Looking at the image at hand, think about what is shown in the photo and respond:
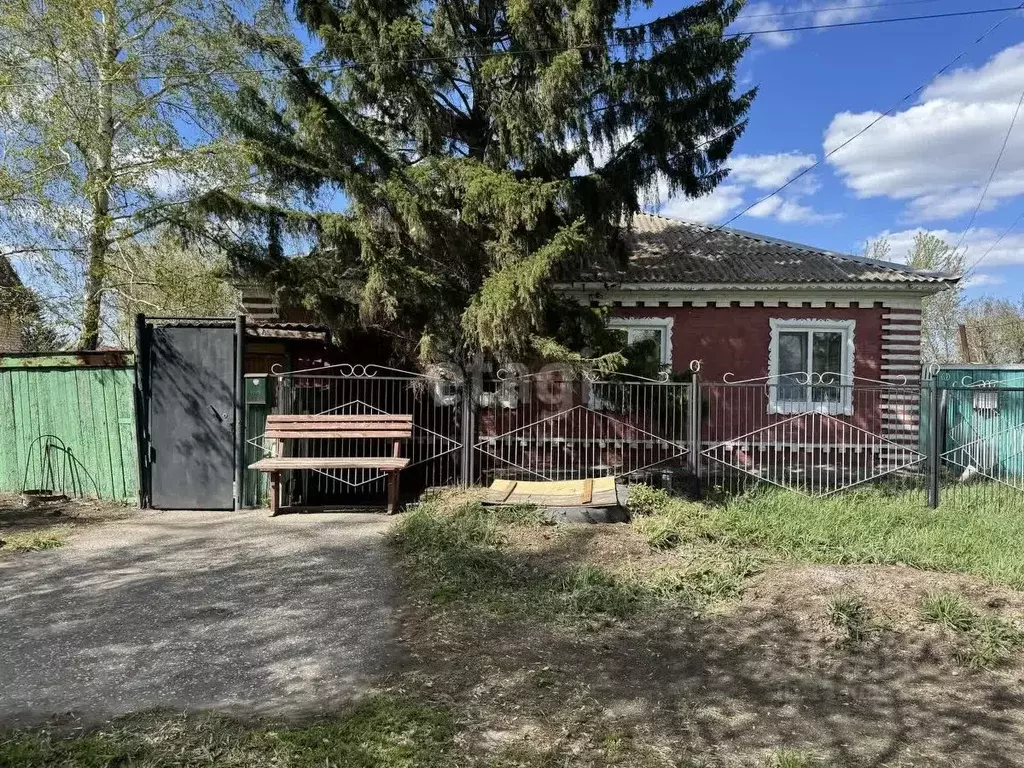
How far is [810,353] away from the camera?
12.2 m

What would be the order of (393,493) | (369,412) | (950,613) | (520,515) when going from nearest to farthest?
(950,613) < (520,515) < (393,493) < (369,412)

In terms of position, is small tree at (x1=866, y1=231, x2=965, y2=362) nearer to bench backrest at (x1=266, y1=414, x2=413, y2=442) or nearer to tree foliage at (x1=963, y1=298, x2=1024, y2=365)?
tree foliage at (x1=963, y1=298, x2=1024, y2=365)

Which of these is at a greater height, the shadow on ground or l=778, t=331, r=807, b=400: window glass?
l=778, t=331, r=807, b=400: window glass

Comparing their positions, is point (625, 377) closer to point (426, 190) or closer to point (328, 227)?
point (426, 190)

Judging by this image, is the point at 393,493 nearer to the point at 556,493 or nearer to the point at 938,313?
the point at 556,493

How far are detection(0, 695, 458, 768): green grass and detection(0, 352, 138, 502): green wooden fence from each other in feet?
21.1

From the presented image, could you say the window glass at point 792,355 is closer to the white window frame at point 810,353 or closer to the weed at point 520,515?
the white window frame at point 810,353

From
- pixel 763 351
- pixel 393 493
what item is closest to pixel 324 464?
pixel 393 493

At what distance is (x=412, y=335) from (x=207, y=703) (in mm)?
5860

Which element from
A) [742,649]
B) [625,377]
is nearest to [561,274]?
[625,377]

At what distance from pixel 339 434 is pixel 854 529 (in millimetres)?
6031

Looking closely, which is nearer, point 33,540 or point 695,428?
point 33,540

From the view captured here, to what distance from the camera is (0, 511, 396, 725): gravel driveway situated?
12.4 ft

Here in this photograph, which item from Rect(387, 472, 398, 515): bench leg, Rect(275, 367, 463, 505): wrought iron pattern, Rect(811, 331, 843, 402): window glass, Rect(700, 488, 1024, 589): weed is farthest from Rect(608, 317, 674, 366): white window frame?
Rect(387, 472, 398, 515): bench leg
